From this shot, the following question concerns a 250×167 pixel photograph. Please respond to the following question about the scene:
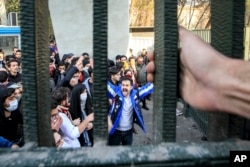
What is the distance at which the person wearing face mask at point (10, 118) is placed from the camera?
4656 millimetres

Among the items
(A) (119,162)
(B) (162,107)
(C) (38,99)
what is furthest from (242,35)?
(C) (38,99)

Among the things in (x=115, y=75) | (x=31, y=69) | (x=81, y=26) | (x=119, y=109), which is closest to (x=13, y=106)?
(x=119, y=109)

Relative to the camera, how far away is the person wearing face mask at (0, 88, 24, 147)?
466 cm

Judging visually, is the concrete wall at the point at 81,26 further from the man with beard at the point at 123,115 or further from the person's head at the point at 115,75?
the man with beard at the point at 123,115

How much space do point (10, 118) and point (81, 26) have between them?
406 inches

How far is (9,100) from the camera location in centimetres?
504

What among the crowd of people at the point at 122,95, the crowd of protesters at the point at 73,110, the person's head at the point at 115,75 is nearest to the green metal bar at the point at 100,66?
the crowd of people at the point at 122,95

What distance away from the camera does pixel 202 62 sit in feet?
3.98

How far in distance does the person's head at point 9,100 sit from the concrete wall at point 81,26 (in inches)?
375

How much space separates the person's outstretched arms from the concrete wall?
13.4 meters

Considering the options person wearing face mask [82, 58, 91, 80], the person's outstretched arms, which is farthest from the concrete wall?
the person's outstretched arms

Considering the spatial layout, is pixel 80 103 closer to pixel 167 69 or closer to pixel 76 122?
pixel 76 122

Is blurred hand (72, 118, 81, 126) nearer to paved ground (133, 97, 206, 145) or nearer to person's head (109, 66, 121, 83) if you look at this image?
paved ground (133, 97, 206, 145)

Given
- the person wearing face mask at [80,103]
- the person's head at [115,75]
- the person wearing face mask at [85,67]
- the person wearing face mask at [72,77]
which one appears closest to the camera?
the person wearing face mask at [80,103]
